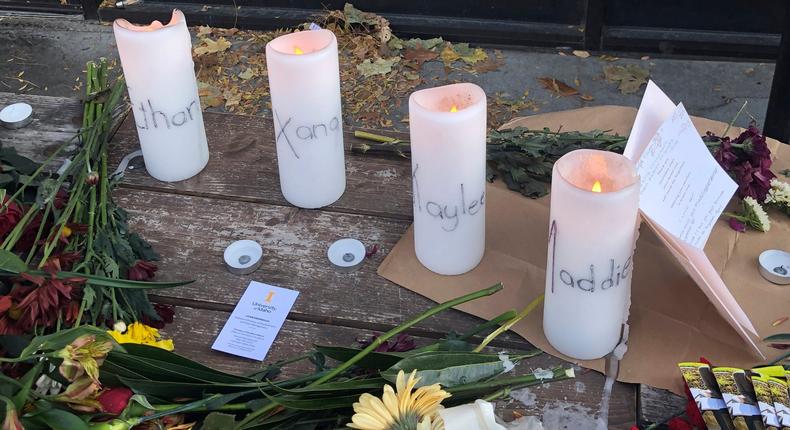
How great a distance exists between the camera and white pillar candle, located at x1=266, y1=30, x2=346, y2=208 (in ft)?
3.06

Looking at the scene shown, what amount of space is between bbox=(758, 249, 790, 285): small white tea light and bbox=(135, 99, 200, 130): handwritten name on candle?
0.75 meters

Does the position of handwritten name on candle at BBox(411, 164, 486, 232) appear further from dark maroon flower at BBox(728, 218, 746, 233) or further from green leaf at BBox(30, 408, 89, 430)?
green leaf at BBox(30, 408, 89, 430)

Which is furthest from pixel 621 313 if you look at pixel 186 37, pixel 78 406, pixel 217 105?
pixel 217 105

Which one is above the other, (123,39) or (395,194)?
(123,39)

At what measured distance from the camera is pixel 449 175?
86 centimetres

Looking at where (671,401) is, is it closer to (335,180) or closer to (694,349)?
(694,349)

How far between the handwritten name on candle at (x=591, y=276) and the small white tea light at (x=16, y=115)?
0.87m

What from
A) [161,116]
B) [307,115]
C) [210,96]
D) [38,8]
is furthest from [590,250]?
[38,8]

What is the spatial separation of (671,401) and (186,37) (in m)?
0.73

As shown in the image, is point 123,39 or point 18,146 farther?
point 18,146

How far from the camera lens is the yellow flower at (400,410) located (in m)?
0.54

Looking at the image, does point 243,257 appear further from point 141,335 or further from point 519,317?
point 519,317

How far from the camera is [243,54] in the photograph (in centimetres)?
258

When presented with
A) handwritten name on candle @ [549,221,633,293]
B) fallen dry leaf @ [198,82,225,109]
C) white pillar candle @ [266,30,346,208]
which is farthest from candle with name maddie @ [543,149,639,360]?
fallen dry leaf @ [198,82,225,109]
